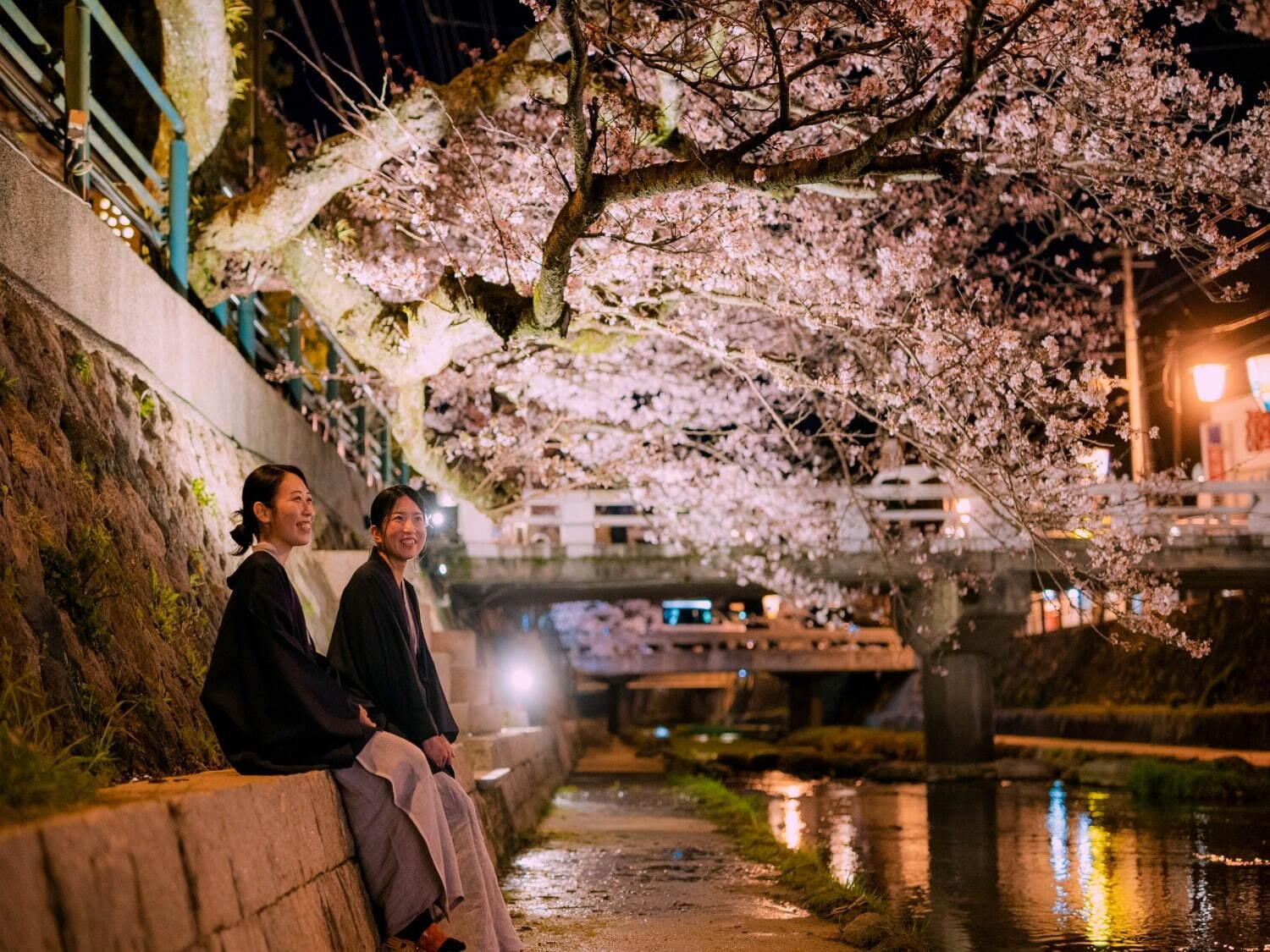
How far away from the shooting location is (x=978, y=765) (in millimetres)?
23625

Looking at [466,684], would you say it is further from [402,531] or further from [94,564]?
[402,531]

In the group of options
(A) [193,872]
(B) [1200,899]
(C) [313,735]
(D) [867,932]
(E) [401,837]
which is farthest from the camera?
(B) [1200,899]

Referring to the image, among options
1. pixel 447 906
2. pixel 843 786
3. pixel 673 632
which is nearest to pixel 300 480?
pixel 447 906

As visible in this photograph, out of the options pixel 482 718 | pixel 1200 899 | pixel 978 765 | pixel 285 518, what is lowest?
pixel 978 765

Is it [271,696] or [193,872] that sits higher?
[271,696]

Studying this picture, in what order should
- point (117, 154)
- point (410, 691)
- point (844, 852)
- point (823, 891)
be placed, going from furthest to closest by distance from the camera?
point (844, 852)
point (117, 154)
point (823, 891)
point (410, 691)

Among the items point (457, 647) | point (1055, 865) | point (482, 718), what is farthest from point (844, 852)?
point (457, 647)

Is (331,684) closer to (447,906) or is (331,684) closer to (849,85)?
(447,906)

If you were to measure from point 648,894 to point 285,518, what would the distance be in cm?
468

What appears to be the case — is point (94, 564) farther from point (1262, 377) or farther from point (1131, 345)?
point (1131, 345)

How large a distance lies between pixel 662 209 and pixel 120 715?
6.46 m

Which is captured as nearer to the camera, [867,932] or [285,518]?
[285,518]

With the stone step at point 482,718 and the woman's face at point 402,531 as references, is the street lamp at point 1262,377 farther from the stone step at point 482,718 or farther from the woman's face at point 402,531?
the woman's face at point 402,531

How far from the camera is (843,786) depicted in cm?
→ 2338
